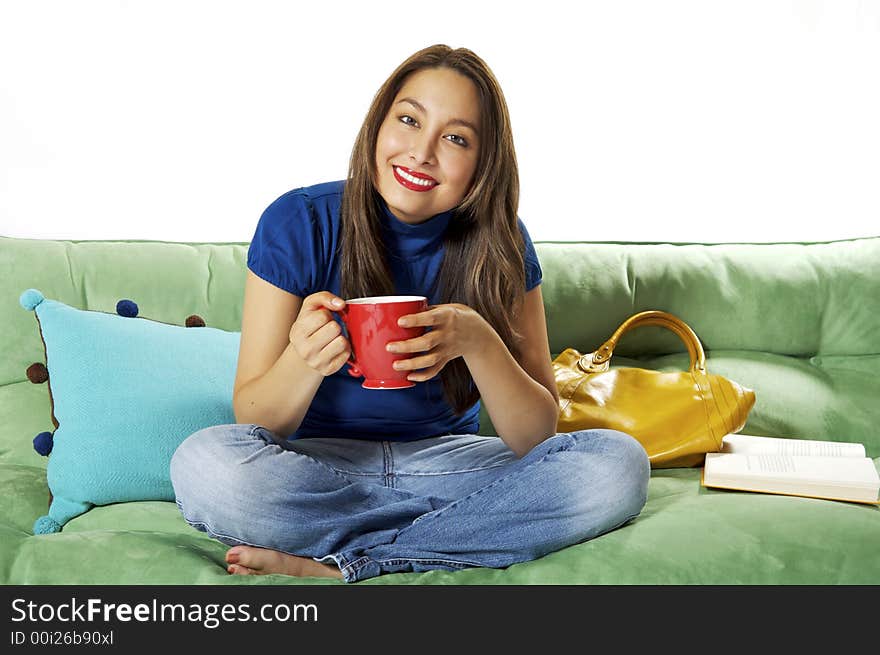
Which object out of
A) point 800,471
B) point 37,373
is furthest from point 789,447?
point 37,373

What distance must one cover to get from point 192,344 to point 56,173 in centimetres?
83

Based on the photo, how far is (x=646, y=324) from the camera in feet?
6.59

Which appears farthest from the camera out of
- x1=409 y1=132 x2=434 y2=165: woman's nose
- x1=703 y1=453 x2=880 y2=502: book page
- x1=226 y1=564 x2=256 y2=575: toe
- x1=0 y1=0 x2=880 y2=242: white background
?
x1=0 y1=0 x2=880 y2=242: white background

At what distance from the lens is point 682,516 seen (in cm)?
136

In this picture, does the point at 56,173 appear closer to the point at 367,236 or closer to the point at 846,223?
the point at 367,236

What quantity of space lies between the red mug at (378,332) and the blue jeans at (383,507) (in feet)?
0.64

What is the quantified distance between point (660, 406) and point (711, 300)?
36cm

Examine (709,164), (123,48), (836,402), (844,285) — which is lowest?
(836,402)

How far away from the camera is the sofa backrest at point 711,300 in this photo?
192 centimetres

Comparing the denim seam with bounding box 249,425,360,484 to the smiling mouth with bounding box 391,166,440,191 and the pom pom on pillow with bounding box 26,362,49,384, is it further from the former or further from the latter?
the pom pom on pillow with bounding box 26,362,49,384
